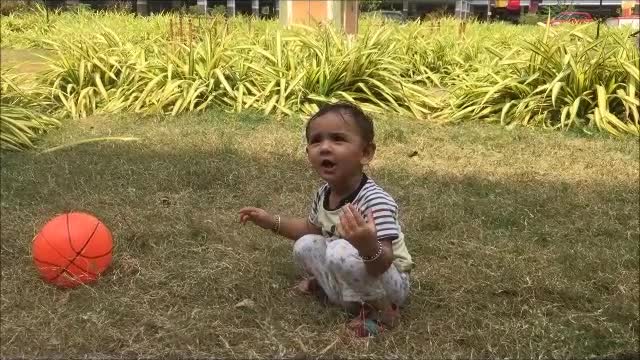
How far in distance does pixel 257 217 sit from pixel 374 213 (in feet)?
1.74

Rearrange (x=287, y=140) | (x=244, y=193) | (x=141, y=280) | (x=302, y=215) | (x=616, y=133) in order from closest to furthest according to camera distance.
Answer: (x=141, y=280) → (x=302, y=215) → (x=244, y=193) → (x=287, y=140) → (x=616, y=133)

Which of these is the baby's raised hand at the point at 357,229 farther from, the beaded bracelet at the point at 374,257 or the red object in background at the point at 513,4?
the red object in background at the point at 513,4

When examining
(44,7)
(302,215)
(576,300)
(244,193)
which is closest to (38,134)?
(244,193)

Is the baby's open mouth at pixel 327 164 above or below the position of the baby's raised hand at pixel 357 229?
above

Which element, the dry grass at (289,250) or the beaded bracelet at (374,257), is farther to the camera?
the dry grass at (289,250)

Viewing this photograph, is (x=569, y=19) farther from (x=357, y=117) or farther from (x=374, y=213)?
(x=374, y=213)

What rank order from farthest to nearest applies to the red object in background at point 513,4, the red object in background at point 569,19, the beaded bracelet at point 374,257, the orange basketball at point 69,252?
the red object in background at point 513,4 → the red object in background at point 569,19 → the orange basketball at point 69,252 → the beaded bracelet at point 374,257

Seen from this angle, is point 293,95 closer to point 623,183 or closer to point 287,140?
point 287,140

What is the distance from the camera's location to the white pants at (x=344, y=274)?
2.32 meters

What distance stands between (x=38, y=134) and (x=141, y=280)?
10.9 feet

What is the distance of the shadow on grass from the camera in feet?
8.13

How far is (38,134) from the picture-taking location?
227 inches

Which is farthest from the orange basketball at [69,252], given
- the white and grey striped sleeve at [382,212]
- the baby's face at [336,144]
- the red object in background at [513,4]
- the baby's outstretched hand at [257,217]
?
the red object in background at [513,4]

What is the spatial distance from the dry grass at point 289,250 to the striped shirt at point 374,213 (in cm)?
29
